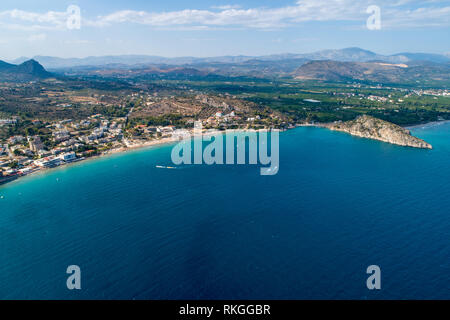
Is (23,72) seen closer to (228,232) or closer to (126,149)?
(126,149)

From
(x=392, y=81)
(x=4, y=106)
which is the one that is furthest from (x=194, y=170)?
(x=392, y=81)

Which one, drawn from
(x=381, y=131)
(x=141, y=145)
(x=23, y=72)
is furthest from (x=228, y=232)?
(x=23, y=72)

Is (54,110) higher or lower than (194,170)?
higher

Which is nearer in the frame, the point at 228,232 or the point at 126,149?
the point at 228,232

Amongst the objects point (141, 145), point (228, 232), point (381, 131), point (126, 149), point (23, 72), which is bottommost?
point (228, 232)

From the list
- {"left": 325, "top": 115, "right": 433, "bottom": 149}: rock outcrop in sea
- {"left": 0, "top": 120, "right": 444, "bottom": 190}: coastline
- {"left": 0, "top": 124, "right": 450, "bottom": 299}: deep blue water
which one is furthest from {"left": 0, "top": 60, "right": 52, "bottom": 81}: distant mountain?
{"left": 325, "top": 115, "right": 433, "bottom": 149}: rock outcrop in sea

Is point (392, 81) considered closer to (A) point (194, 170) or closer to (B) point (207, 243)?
(A) point (194, 170)
